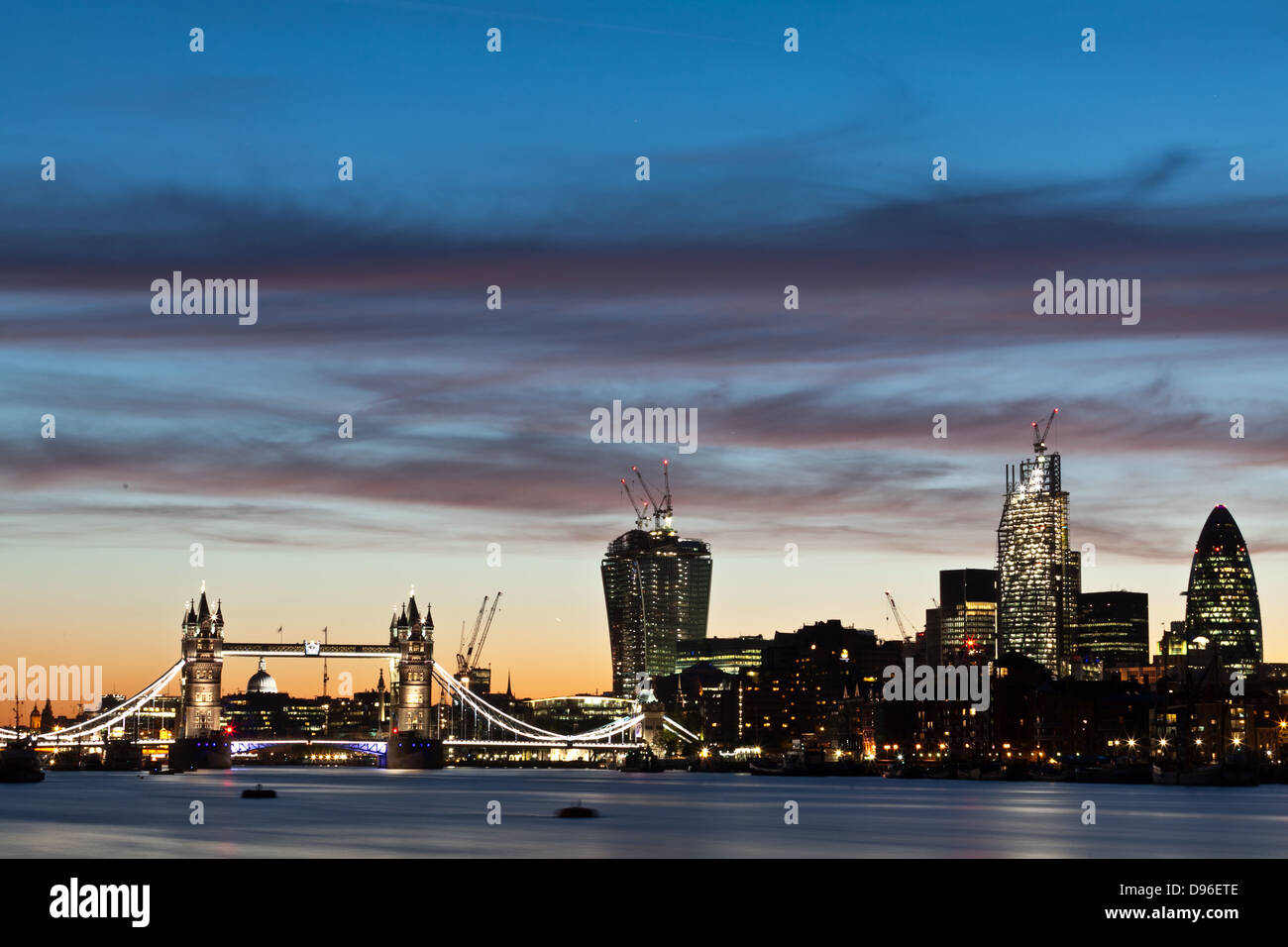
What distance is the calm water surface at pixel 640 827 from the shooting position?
98438mm

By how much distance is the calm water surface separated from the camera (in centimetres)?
9844

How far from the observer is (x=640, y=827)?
120062 millimetres
